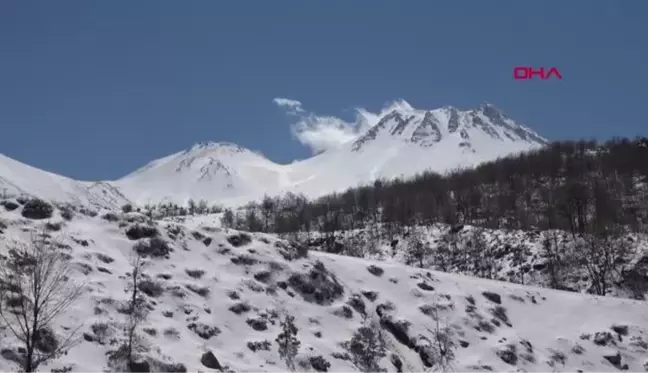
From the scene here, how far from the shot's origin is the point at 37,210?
47.6 metres

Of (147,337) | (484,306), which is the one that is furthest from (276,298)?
(484,306)

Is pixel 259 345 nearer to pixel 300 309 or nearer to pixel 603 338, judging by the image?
pixel 300 309

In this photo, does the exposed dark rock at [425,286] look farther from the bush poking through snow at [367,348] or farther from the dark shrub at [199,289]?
the dark shrub at [199,289]

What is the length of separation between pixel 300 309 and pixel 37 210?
907 inches

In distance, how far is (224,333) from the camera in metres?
39.5

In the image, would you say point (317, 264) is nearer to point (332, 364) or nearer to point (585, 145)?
point (332, 364)

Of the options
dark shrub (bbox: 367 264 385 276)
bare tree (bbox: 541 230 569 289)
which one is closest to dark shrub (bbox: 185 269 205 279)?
dark shrub (bbox: 367 264 385 276)

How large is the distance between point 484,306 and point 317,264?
15883mm

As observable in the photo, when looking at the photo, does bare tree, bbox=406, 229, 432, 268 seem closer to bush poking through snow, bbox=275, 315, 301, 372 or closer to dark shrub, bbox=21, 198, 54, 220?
bush poking through snow, bbox=275, 315, 301, 372

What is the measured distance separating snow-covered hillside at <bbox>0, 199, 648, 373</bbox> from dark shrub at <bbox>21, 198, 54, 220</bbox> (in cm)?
56

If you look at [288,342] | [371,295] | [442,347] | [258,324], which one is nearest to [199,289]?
[258,324]

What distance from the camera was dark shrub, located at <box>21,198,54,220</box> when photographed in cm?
4712

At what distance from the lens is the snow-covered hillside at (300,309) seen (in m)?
37.0

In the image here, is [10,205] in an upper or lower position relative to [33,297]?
upper
